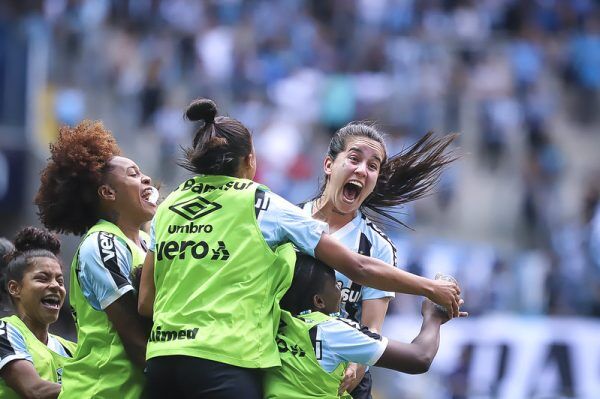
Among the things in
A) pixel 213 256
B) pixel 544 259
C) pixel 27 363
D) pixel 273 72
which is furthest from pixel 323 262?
pixel 273 72

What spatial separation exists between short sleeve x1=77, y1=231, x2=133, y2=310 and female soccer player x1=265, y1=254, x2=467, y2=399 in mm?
739

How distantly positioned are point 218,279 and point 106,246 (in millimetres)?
733

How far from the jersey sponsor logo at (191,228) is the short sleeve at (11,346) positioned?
1318 mm

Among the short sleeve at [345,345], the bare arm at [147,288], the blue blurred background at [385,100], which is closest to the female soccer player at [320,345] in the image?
the short sleeve at [345,345]

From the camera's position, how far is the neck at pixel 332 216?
678 cm

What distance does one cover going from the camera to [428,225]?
1742cm

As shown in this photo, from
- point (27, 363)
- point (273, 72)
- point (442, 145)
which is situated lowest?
point (27, 363)

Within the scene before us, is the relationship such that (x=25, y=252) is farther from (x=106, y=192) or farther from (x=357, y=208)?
(x=357, y=208)

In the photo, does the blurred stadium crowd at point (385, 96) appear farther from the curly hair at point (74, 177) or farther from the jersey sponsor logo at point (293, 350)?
the jersey sponsor logo at point (293, 350)

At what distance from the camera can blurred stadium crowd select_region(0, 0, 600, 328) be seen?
55.5 feet

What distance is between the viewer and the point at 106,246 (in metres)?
5.98

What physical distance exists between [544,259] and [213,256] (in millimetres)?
11520

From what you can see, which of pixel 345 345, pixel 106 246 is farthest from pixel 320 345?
pixel 106 246

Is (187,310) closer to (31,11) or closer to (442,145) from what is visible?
(442,145)
